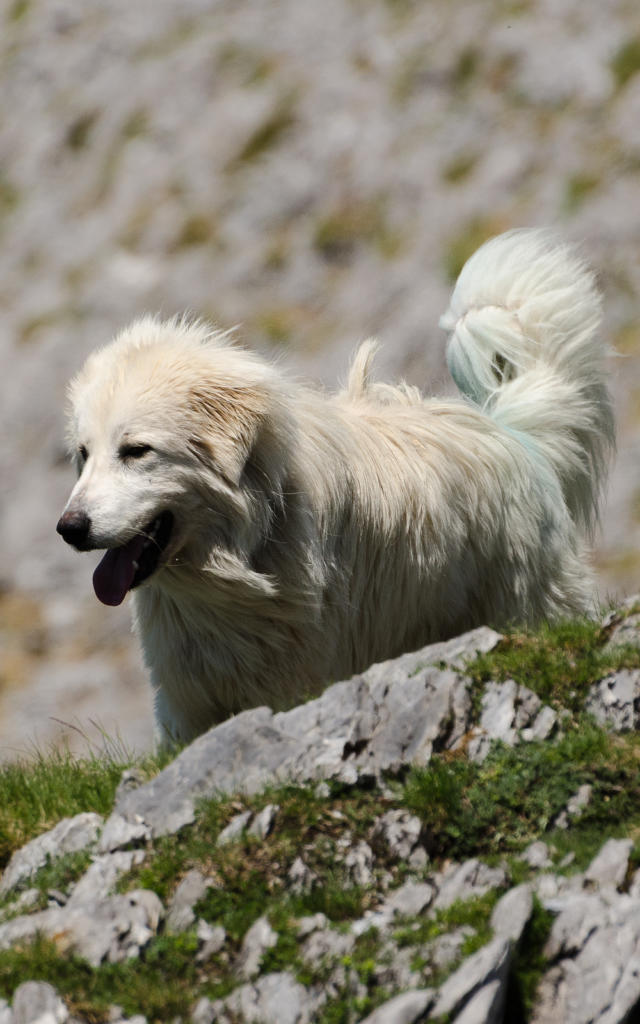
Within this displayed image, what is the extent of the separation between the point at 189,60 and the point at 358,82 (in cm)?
338

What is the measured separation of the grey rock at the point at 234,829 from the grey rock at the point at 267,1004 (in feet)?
2.32

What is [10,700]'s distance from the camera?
62.2ft

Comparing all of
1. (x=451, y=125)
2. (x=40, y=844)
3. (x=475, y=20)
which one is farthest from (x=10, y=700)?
(x=40, y=844)

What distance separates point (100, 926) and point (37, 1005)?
376 mm

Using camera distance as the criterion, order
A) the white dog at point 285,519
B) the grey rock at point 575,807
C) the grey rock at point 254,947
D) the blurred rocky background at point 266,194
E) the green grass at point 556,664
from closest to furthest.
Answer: the grey rock at point 254,947 → the grey rock at point 575,807 → the green grass at point 556,664 → the white dog at point 285,519 → the blurred rocky background at point 266,194

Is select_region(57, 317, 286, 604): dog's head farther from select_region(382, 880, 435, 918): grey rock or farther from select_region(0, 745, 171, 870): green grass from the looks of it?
A: select_region(382, 880, 435, 918): grey rock

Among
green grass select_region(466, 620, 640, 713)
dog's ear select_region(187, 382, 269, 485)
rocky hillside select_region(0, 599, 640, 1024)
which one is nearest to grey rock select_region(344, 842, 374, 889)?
rocky hillside select_region(0, 599, 640, 1024)

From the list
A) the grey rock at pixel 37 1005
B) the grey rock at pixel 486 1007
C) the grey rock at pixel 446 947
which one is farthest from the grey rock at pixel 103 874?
the grey rock at pixel 486 1007

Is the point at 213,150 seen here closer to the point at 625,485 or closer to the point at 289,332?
the point at 289,332

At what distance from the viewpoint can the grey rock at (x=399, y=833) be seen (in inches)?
176

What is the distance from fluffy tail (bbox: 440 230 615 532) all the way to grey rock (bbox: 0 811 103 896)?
12.2 ft

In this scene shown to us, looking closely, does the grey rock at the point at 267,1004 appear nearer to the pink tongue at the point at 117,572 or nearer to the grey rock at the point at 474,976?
the grey rock at the point at 474,976

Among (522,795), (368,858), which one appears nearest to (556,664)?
(522,795)

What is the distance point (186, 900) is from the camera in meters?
4.26
